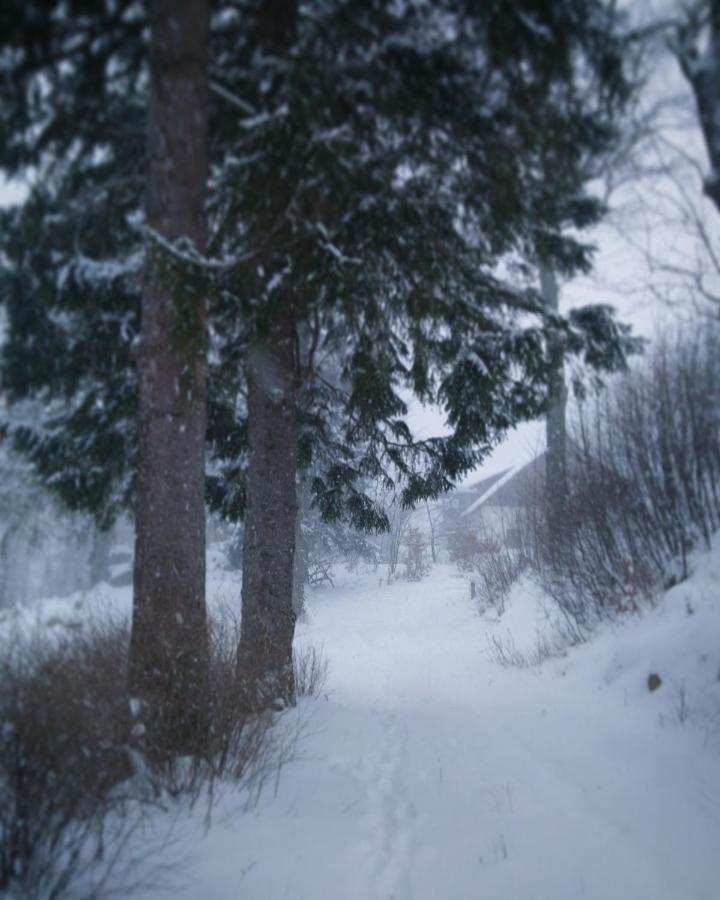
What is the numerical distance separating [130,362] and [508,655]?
756 centimetres

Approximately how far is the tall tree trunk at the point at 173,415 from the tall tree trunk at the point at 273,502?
1.67 m

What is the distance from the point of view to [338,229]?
3.90 m

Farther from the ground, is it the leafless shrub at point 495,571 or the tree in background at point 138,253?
the tree in background at point 138,253

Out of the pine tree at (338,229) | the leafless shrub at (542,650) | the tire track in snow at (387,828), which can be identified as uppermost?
the pine tree at (338,229)

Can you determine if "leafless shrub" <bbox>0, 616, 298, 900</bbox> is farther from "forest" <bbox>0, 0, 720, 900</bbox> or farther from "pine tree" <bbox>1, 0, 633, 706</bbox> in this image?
"pine tree" <bbox>1, 0, 633, 706</bbox>

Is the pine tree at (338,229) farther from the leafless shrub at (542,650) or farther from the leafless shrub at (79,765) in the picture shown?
the leafless shrub at (542,650)

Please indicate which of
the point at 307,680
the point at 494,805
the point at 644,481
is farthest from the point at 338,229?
the point at 307,680

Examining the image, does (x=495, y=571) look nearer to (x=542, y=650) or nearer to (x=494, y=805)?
(x=542, y=650)

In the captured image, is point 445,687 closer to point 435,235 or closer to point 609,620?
point 609,620

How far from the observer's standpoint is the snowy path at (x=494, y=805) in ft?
9.14

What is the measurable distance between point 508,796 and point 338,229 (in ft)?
14.9

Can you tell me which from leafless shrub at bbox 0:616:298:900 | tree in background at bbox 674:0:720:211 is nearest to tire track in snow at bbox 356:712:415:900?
leafless shrub at bbox 0:616:298:900

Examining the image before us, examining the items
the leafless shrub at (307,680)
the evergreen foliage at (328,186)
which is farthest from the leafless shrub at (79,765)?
the leafless shrub at (307,680)

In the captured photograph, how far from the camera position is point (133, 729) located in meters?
2.99
